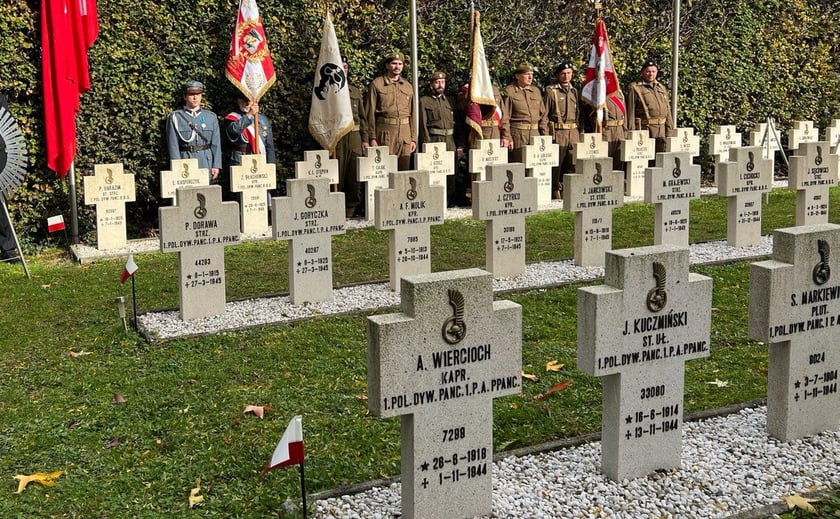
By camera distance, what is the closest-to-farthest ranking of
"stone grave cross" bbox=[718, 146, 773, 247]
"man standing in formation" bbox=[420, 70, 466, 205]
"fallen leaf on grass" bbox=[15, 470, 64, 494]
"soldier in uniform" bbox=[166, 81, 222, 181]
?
1. "fallen leaf on grass" bbox=[15, 470, 64, 494]
2. "stone grave cross" bbox=[718, 146, 773, 247]
3. "soldier in uniform" bbox=[166, 81, 222, 181]
4. "man standing in formation" bbox=[420, 70, 466, 205]

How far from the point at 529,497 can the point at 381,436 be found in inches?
45.2

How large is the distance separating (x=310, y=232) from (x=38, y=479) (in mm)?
3785

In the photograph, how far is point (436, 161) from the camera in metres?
12.6

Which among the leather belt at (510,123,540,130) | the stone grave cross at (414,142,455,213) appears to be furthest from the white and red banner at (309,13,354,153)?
the leather belt at (510,123,540,130)

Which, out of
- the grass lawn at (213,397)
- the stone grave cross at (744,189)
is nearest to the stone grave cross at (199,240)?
the grass lawn at (213,397)

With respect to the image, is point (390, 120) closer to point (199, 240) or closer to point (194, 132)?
point (194, 132)

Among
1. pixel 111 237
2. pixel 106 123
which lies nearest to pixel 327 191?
pixel 111 237

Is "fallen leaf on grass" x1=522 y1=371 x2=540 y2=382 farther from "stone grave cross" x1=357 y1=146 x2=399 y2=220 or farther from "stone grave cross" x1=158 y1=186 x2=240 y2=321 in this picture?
"stone grave cross" x1=357 y1=146 x2=399 y2=220

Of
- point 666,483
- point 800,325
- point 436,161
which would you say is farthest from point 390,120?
point 666,483

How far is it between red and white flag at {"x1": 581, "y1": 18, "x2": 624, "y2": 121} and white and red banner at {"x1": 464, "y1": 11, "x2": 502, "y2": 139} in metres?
1.68

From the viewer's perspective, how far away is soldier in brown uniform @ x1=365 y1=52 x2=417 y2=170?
13117 millimetres

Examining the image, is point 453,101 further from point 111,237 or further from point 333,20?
point 111,237

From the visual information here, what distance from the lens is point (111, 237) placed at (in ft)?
36.1

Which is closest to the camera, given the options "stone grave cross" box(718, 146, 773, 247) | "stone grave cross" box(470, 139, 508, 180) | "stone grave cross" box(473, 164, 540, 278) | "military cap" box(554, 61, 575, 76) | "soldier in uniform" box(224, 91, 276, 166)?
"stone grave cross" box(473, 164, 540, 278)
